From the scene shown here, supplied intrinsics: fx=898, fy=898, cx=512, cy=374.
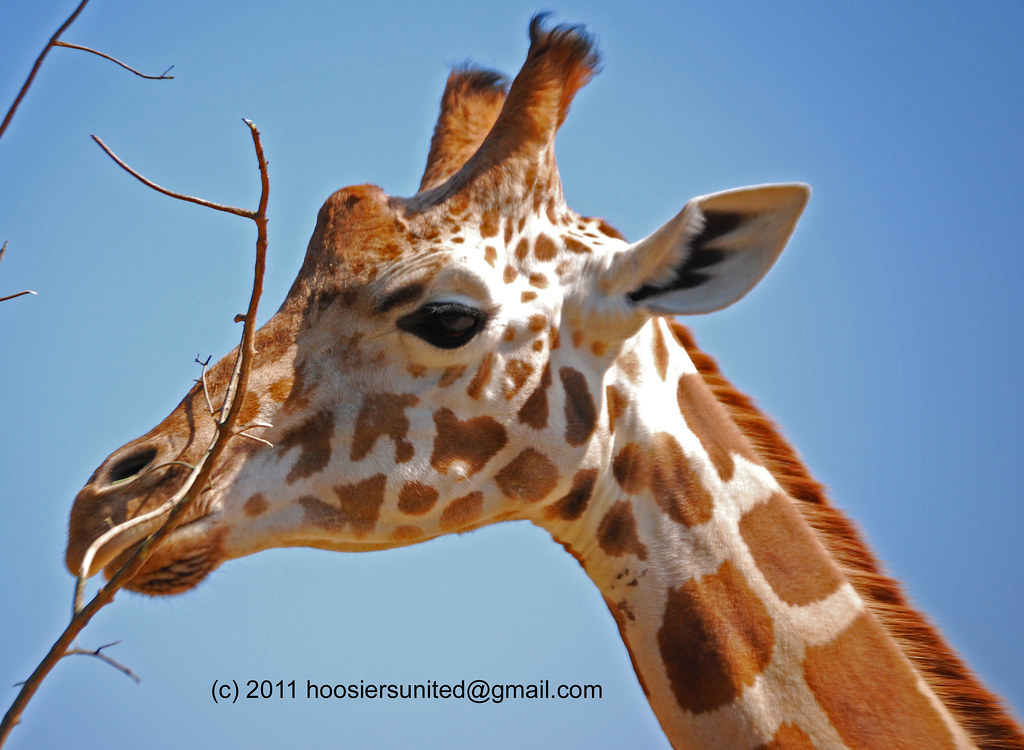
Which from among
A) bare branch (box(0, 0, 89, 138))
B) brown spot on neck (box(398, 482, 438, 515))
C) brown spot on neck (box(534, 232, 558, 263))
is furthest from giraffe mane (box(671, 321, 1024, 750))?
bare branch (box(0, 0, 89, 138))

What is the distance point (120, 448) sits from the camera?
9.24ft

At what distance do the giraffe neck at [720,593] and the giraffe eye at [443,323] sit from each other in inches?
21.3

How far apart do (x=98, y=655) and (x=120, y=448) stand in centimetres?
139

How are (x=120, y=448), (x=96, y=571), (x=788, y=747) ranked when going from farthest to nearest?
(x=120, y=448), (x=788, y=747), (x=96, y=571)

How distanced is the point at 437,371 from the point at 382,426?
0.84ft

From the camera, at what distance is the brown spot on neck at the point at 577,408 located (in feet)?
9.86

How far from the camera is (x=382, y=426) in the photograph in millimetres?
2922

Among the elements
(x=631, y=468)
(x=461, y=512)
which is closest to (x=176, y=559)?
(x=461, y=512)

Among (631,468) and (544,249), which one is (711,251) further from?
(631,468)

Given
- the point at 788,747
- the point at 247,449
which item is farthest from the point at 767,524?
the point at 247,449

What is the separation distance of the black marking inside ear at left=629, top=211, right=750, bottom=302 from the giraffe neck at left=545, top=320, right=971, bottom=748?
28cm

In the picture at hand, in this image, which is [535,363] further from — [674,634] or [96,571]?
[96,571]

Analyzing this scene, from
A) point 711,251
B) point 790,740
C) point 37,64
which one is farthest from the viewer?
point 711,251

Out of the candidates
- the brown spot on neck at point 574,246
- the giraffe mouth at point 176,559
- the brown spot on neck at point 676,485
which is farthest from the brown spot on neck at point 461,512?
the brown spot on neck at point 574,246
